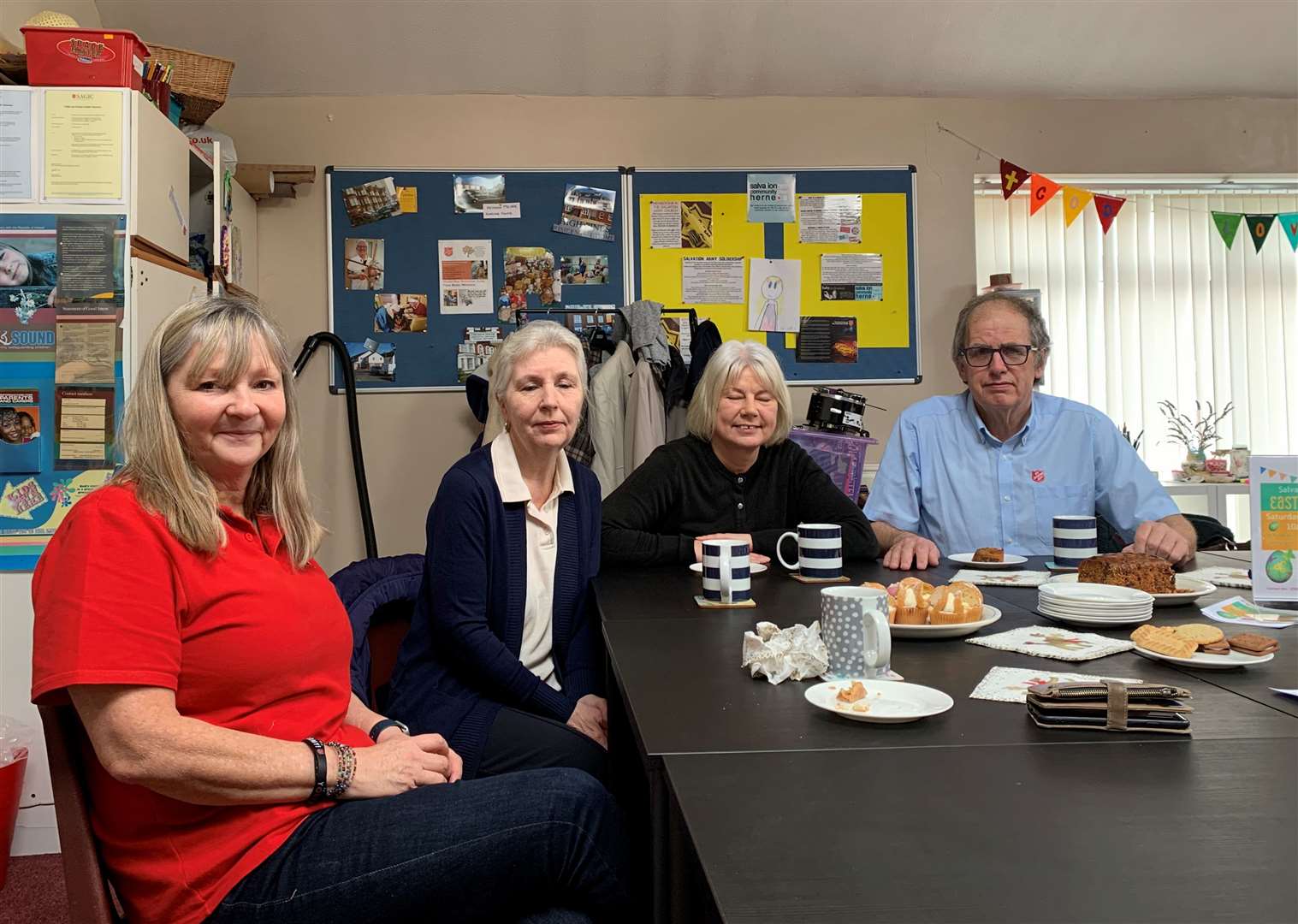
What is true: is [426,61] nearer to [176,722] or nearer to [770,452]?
[770,452]

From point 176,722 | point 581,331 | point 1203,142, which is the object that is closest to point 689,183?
point 581,331

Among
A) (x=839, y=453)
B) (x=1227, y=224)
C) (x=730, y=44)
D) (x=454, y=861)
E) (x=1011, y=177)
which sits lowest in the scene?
(x=454, y=861)

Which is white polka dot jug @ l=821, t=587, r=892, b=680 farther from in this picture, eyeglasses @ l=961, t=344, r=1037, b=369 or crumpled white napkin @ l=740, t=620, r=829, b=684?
eyeglasses @ l=961, t=344, r=1037, b=369

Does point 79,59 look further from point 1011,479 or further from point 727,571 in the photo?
point 1011,479

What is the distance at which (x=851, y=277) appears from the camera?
414cm

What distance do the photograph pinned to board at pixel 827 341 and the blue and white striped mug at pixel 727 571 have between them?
2.48 m

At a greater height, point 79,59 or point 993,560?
point 79,59

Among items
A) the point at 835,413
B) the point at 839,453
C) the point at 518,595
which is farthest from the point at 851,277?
the point at 518,595

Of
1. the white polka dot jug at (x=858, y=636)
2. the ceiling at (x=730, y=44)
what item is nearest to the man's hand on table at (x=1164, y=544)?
the white polka dot jug at (x=858, y=636)

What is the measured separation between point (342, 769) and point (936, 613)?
0.85 m

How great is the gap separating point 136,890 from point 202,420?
0.54m

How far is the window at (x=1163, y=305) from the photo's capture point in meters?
4.68

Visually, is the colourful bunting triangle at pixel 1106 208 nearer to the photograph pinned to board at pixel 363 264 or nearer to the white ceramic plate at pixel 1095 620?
the photograph pinned to board at pixel 363 264

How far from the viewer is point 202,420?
1214 millimetres
